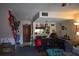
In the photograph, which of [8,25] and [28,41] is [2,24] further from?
[28,41]

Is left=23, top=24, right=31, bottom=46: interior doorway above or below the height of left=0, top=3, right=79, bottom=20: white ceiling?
below

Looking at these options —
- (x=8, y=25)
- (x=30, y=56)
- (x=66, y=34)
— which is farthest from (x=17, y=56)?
(x=66, y=34)

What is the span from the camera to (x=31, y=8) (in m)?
4.00

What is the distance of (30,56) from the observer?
156 inches

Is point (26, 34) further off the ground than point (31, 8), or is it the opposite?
point (31, 8)

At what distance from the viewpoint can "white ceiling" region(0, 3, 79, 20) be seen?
397cm

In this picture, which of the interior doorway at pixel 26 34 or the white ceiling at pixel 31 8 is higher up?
the white ceiling at pixel 31 8

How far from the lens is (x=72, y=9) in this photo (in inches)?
156

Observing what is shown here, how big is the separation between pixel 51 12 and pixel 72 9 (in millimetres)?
278

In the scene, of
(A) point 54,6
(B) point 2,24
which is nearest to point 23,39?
(B) point 2,24

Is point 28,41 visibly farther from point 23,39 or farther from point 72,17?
point 72,17

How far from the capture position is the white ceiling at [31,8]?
3.97 m

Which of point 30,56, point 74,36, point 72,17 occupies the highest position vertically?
point 72,17

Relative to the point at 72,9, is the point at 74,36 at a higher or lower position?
lower
